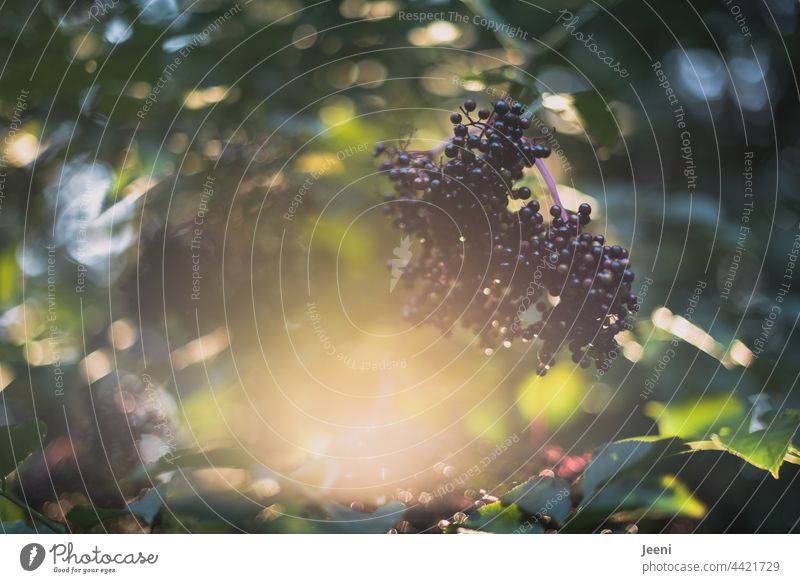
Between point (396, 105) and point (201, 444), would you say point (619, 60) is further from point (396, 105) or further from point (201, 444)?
point (201, 444)

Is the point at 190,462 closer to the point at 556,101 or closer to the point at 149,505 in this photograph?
the point at 149,505

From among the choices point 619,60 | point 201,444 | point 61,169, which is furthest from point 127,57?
point 619,60

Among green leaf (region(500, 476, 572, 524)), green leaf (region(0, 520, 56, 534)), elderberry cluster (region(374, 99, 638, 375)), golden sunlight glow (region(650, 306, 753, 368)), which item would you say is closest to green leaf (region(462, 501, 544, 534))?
green leaf (region(500, 476, 572, 524))

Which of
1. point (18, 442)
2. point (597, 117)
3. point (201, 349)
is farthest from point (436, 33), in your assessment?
point (18, 442)

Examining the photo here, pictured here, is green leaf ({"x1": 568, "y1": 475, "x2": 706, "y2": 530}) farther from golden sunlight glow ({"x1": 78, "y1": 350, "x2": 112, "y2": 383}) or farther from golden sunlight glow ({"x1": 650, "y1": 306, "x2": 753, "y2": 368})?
golden sunlight glow ({"x1": 78, "y1": 350, "x2": 112, "y2": 383})

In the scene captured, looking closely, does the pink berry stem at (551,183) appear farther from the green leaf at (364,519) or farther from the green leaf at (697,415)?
the green leaf at (364,519)
